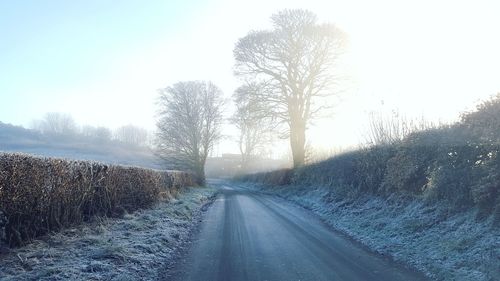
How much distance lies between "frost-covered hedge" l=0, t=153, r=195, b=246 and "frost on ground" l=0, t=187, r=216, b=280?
32 centimetres

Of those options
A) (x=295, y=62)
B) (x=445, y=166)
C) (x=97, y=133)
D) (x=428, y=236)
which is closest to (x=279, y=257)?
(x=428, y=236)

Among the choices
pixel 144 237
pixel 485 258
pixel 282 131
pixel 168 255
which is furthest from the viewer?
pixel 282 131

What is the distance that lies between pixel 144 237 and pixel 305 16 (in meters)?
24.7

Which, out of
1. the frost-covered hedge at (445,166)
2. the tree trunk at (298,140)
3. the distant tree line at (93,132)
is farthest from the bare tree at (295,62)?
the distant tree line at (93,132)

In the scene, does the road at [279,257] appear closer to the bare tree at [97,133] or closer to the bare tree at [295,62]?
the bare tree at [295,62]

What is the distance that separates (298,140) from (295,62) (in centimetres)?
598

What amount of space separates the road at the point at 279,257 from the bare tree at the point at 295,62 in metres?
20.0

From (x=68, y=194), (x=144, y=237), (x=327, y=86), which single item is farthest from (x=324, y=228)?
(x=327, y=86)

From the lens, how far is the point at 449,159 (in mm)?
10578

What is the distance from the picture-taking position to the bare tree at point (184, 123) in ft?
162

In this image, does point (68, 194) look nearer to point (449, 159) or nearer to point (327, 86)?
point (449, 159)

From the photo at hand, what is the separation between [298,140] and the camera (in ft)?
108

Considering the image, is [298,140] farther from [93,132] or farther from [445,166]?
[93,132]

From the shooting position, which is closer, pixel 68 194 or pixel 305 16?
pixel 68 194
